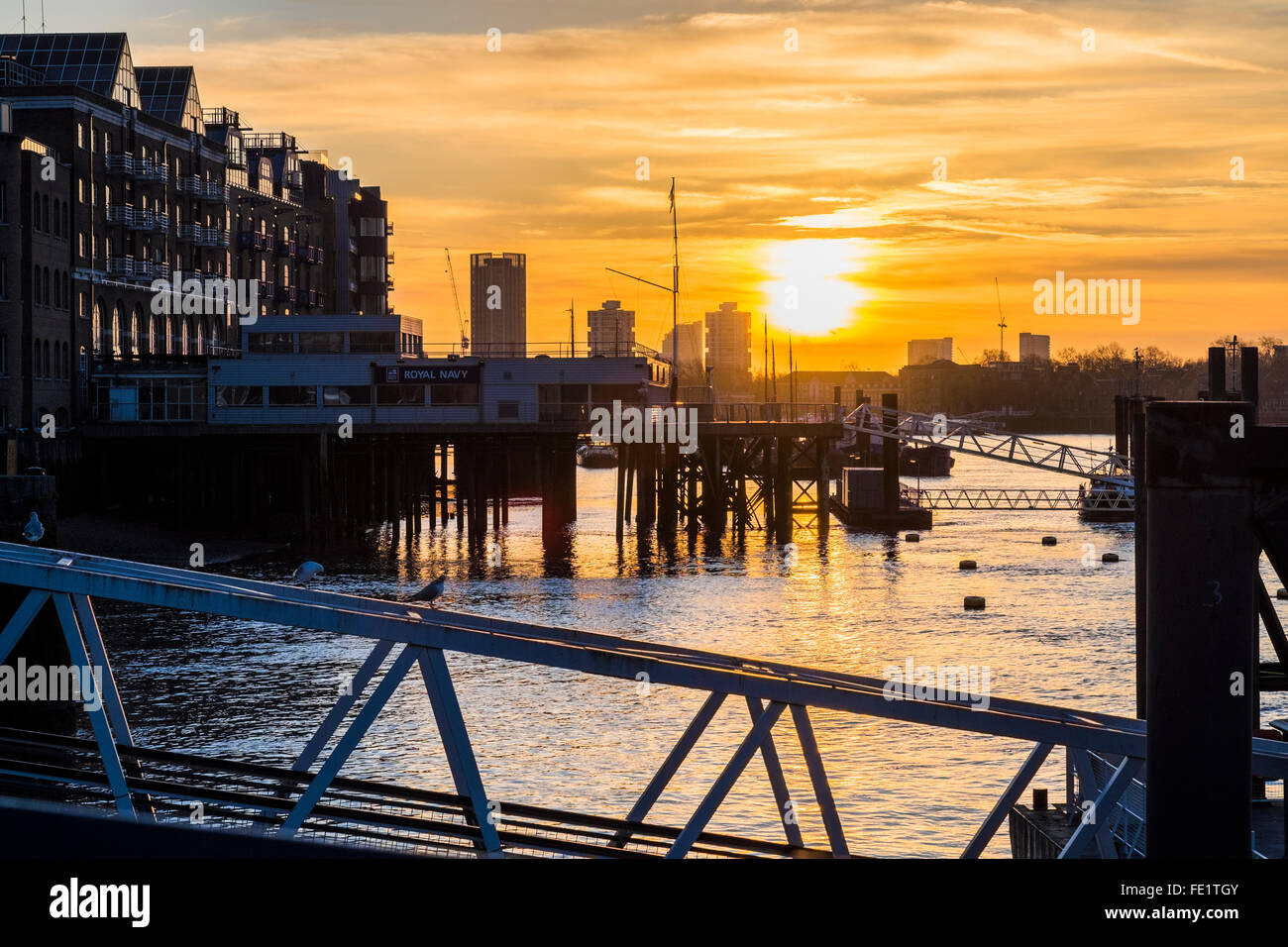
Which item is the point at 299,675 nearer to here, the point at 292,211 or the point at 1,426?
the point at 1,426

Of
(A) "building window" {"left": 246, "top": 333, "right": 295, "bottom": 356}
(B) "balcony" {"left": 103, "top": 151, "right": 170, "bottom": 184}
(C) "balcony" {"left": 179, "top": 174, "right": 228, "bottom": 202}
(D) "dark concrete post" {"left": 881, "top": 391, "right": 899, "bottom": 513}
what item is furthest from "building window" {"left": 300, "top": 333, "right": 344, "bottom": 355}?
(D) "dark concrete post" {"left": 881, "top": 391, "right": 899, "bottom": 513}

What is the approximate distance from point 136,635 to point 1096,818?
42920mm

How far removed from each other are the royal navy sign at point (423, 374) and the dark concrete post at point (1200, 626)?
259 feet

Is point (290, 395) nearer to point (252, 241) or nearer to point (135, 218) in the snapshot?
point (135, 218)

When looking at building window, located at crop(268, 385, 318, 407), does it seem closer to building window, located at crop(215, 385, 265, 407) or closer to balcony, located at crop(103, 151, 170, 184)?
building window, located at crop(215, 385, 265, 407)

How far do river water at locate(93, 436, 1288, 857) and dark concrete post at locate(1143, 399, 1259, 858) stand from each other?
17886mm

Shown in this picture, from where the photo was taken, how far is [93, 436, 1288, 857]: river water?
3014 cm

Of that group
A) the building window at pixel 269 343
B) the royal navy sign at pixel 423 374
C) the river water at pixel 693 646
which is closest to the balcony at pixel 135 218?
the building window at pixel 269 343

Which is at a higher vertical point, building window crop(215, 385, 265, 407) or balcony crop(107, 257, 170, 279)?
balcony crop(107, 257, 170, 279)

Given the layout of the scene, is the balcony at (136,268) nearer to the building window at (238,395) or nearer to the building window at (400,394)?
the building window at (238,395)

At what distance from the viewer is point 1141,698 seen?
31.9m

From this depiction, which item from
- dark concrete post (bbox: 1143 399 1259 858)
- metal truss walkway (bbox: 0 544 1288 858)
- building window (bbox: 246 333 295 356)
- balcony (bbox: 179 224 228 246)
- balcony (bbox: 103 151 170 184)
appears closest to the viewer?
dark concrete post (bbox: 1143 399 1259 858)

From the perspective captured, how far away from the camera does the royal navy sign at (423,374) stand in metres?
85.9
